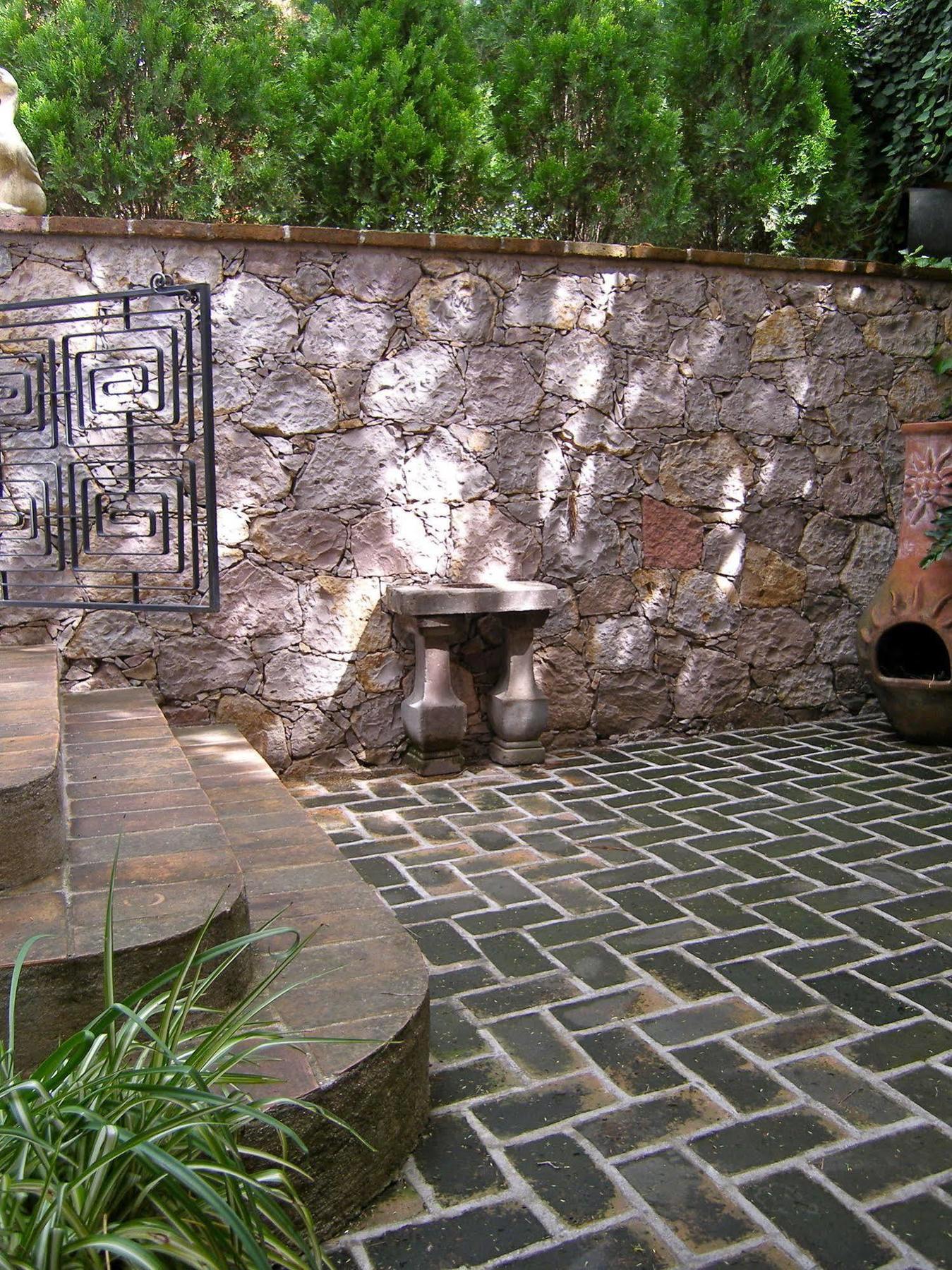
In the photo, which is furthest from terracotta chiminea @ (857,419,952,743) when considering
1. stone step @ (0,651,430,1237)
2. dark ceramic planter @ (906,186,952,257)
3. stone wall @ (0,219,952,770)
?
stone step @ (0,651,430,1237)

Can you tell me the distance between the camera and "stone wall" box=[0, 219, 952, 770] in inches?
165

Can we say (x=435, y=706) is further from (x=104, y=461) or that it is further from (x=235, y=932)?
(x=235, y=932)

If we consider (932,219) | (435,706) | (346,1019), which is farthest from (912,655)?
(346,1019)

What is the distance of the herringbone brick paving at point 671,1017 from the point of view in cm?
178

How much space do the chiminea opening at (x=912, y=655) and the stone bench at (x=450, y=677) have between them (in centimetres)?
166

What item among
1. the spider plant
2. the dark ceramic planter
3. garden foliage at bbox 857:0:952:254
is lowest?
the spider plant

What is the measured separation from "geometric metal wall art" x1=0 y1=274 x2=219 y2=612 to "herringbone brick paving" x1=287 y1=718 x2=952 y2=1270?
114cm

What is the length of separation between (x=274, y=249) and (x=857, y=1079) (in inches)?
137

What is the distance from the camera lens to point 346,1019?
1952 mm

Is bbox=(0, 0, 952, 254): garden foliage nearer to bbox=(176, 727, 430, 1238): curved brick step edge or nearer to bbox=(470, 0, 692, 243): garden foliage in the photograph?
bbox=(470, 0, 692, 243): garden foliage

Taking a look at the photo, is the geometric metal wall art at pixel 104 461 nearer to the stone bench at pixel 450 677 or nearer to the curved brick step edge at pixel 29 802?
the stone bench at pixel 450 677

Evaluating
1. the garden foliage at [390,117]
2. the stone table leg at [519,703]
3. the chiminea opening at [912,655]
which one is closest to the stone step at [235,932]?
the stone table leg at [519,703]

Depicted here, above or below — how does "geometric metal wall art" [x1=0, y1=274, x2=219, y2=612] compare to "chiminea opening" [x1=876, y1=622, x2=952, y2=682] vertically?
above

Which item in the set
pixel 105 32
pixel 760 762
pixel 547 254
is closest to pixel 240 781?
pixel 760 762
